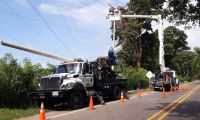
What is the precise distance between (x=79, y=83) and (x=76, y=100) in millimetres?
1131

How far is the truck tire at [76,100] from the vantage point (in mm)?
21997

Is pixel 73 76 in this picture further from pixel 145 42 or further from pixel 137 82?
pixel 145 42

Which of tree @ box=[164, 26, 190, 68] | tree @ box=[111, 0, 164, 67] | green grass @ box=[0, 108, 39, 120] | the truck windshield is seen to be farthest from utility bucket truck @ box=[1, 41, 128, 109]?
tree @ box=[164, 26, 190, 68]

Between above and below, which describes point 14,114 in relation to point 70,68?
below

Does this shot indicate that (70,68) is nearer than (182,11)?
No

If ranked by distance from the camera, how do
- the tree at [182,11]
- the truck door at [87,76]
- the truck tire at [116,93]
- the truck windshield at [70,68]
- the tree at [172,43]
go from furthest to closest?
the tree at [172,43], the truck tire at [116,93], the truck door at [87,76], the truck windshield at [70,68], the tree at [182,11]

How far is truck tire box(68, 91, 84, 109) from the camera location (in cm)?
2200

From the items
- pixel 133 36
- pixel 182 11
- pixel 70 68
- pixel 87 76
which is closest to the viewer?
pixel 182 11

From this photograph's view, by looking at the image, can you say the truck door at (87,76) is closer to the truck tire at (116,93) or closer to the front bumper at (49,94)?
the front bumper at (49,94)

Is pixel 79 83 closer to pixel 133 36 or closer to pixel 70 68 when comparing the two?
pixel 70 68

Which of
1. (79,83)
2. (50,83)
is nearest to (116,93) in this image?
(79,83)

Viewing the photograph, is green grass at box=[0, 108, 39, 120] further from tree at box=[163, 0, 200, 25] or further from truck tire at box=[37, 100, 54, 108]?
tree at box=[163, 0, 200, 25]

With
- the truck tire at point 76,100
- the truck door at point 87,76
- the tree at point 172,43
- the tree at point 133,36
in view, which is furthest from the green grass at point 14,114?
the tree at point 172,43

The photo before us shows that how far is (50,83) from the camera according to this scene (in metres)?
22.8
